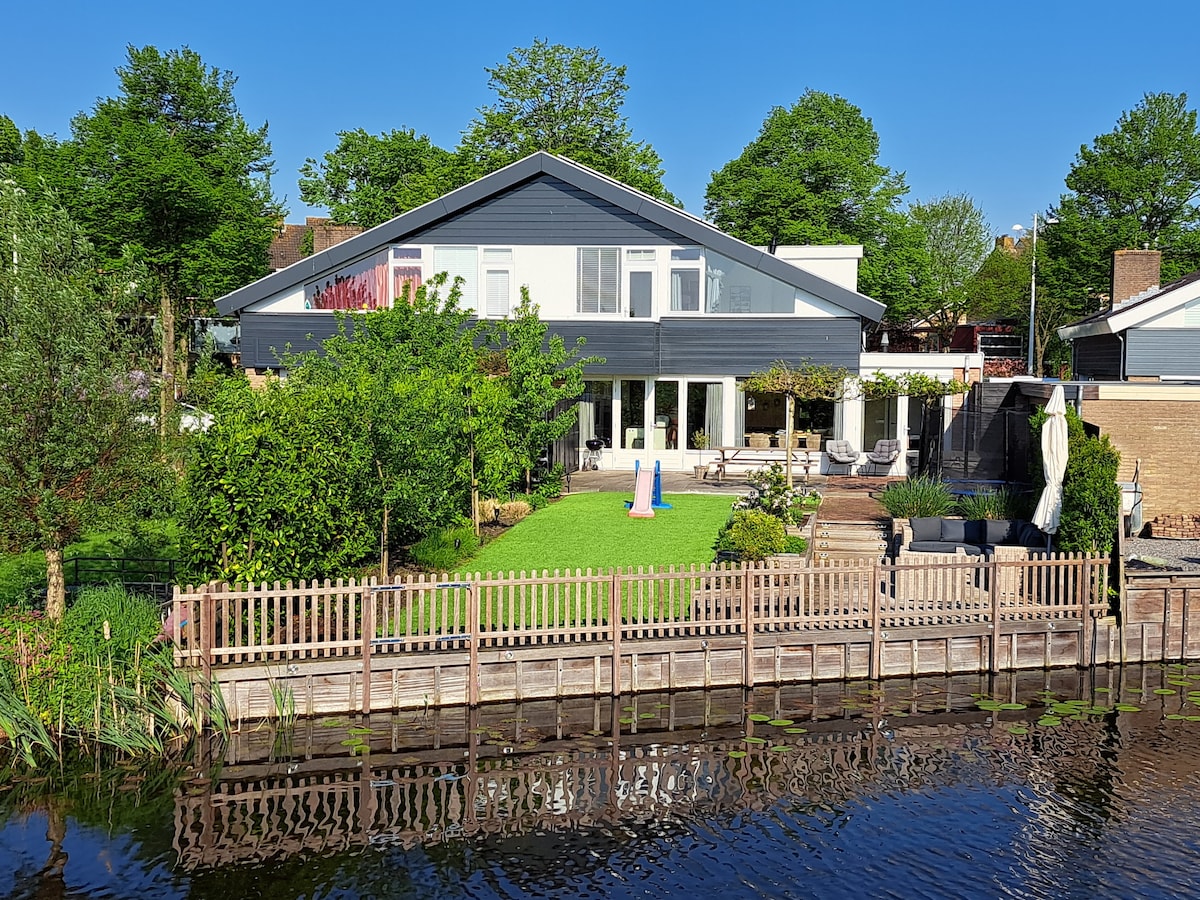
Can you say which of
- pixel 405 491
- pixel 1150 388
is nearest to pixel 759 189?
pixel 1150 388

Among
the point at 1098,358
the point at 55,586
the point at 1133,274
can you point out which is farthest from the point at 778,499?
the point at 1133,274

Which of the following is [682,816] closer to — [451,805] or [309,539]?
[451,805]

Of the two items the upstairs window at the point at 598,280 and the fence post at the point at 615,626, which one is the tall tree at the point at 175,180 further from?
the fence post at the point at 615,626

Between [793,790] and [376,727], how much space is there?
4.89m

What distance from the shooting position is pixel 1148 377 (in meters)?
28.5

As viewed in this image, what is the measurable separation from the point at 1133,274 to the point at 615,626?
26.7 metres

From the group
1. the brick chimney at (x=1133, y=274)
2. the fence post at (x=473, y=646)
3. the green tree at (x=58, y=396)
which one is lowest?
the fence post at (x=473, y=646)

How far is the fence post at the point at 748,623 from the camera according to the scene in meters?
15.1

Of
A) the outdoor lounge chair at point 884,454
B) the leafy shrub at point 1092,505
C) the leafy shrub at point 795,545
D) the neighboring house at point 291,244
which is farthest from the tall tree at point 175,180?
the leafy shrub at point 1092,505

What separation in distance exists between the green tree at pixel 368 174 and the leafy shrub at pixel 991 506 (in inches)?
1415

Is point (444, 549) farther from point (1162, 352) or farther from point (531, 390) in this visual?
point (1162, 352)

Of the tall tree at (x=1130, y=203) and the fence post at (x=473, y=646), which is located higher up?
the tall tree at (x=1130, y=203)

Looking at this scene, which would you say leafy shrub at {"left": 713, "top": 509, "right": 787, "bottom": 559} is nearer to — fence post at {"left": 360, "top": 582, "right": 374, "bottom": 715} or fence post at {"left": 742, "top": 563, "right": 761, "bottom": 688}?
fence post at {"left": 742, "top": 563, "right": 761, "bottom": 688}

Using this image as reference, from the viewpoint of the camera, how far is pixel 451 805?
39.1 feet
